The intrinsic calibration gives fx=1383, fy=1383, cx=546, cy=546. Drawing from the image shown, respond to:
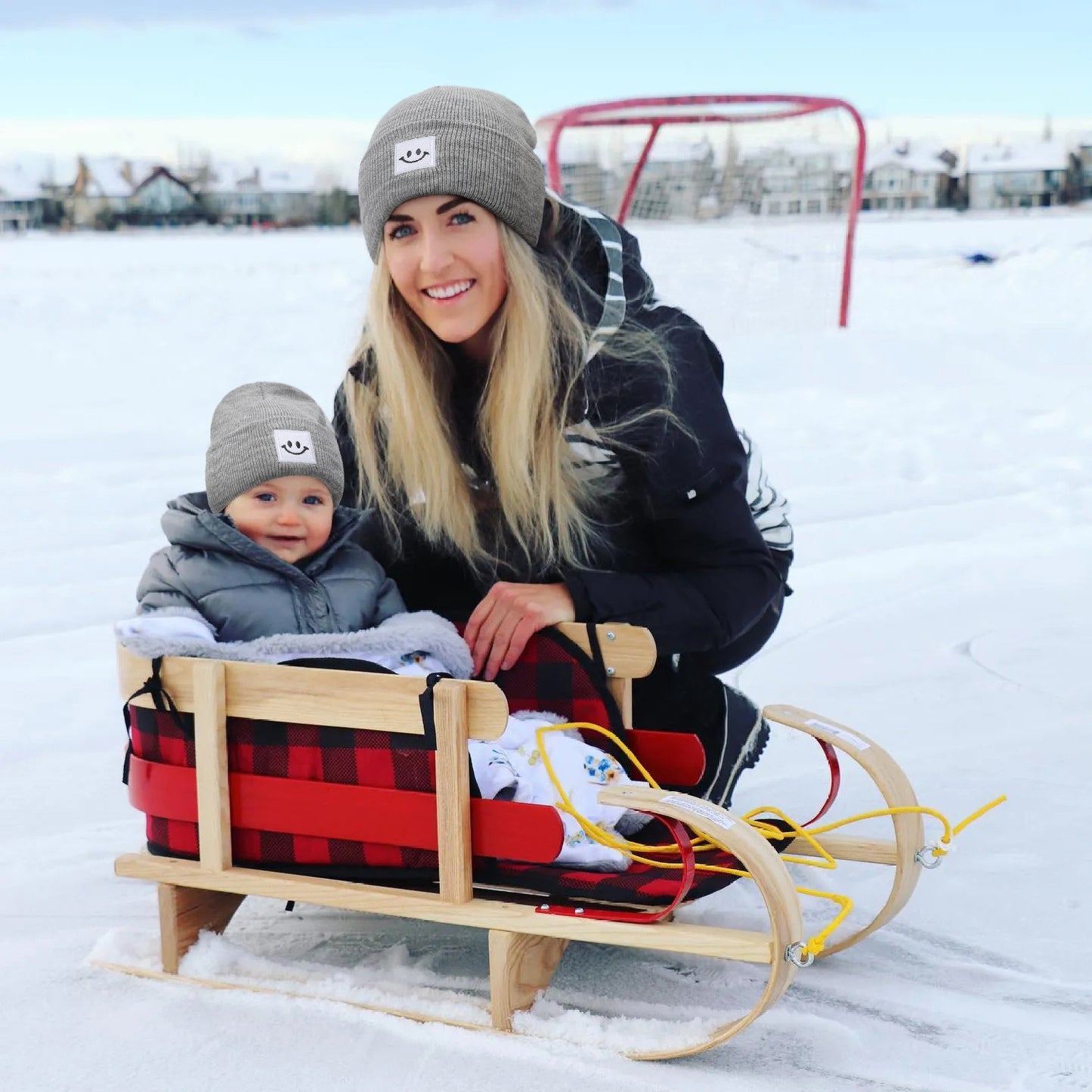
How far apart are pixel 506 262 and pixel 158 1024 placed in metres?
1.33

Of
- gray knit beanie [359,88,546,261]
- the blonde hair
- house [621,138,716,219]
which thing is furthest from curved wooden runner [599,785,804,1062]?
house [621,138,716,219]

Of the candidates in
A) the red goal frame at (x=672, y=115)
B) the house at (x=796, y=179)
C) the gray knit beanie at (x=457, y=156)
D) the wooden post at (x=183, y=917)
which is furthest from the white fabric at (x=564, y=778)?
Result: the house at (x=796, y=179)

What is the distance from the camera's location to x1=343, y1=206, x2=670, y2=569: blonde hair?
2395 millimetres

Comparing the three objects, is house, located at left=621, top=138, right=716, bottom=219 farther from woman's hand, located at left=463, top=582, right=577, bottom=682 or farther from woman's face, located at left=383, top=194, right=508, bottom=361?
woman's hand, located at left=463, top=582, right=577, bottom=682

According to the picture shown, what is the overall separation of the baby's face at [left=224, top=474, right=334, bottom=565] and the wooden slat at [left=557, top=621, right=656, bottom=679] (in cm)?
45

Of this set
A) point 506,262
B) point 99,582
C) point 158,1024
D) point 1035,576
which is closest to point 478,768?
point 158,1024

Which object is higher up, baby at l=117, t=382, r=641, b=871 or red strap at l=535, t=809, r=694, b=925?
baby at l=117, t=382, r=641, b=871

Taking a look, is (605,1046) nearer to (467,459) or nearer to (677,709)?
(677,709)

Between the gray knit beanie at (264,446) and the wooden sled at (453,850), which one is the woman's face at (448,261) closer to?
the gray knit beanie at (264,446)

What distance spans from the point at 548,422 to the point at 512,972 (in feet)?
3.16

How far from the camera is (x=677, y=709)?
2.50 meters

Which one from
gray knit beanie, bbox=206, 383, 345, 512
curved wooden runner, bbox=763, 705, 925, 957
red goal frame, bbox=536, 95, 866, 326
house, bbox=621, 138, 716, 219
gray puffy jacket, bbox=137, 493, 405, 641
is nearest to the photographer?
curved wooden runner, bbox=763, 705, 925, 957

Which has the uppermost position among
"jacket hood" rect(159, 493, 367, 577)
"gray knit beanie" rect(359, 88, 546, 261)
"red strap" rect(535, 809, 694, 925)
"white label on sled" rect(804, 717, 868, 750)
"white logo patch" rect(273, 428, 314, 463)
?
"gray knit beanie" rect(359, 88, 546, 261)

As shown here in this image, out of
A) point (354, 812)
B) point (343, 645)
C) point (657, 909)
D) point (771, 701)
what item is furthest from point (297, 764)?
point (771, 701)
